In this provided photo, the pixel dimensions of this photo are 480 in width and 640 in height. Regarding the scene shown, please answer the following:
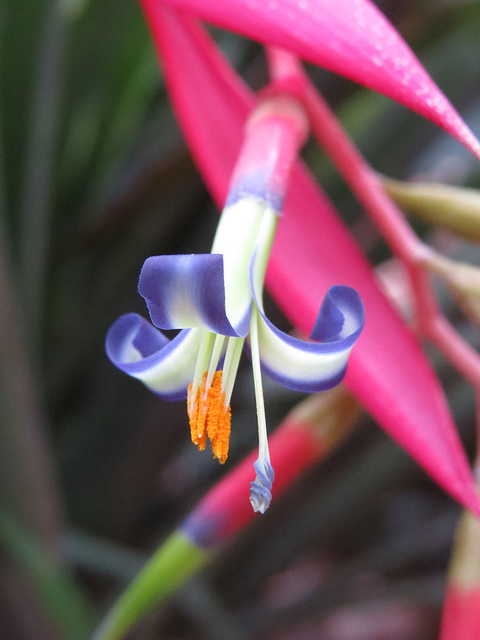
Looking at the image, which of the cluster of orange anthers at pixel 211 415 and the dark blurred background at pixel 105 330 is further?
the dark blurred background at pixel 105 330

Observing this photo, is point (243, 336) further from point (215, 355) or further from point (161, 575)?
point (161, 575)

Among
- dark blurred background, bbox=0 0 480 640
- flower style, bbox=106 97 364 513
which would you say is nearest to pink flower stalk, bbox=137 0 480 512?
flower style, bbox=106 97 364 513

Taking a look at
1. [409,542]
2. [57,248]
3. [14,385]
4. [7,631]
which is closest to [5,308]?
[14,385]

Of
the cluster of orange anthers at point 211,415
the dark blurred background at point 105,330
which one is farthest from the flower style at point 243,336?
the dark blurred background at point 105,330

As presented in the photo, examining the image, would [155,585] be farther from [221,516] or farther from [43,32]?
[43,32]

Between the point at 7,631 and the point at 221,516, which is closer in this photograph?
the point at 221,516

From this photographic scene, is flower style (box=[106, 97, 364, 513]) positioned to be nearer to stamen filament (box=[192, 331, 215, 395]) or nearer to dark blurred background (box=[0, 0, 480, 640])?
stamen filament (box=[192, 331, 215, 395])

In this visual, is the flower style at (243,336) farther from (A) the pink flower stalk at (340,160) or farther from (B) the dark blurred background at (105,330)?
(B) the dark blurred background at (105,330)
